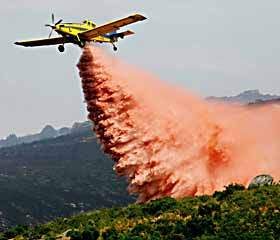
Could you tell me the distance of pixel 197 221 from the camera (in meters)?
38.0

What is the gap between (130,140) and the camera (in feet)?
199

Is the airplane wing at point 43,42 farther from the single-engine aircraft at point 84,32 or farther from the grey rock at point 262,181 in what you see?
the grey rock at point 262,181

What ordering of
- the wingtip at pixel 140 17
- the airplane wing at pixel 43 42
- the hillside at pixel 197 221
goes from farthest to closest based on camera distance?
1. the airplane wing at pixel 43 42
2. the wingtip at pixel 140 17
3. the hillside at pixel 197 221

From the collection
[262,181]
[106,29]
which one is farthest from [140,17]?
[262,181]

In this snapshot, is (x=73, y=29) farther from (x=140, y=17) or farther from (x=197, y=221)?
(x=197, y=221)

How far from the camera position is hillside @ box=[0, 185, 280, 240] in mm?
35719

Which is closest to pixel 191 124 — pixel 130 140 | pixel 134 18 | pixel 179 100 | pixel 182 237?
pixel 179 100

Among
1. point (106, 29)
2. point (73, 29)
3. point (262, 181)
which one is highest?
point (73, 29)

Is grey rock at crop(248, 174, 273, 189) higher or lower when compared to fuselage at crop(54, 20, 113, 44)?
lower

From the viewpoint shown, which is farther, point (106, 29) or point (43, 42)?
point (43, 42)

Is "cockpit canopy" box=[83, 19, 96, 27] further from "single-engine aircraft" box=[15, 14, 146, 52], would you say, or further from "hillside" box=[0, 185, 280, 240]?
"hillside" box=[0, 185, 280, 240]

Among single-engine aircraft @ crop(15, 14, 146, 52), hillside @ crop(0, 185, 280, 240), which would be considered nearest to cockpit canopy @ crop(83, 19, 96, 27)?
single-engine aircraft @ crop(15, 14, 146, 52)

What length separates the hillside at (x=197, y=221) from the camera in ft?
117

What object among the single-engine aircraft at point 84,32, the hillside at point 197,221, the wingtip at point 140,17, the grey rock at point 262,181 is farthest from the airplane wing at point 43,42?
the grey rock at point 262,181
